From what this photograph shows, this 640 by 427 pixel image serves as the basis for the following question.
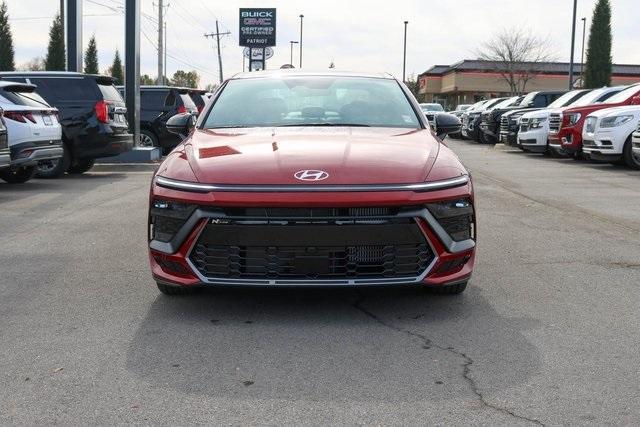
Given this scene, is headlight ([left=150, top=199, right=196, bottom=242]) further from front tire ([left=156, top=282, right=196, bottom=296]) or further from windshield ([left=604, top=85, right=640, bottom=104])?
windshield ([left=604, top=85, right=640, bottom=104])

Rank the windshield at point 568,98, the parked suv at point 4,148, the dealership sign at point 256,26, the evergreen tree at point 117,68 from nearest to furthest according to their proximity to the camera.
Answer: the parked suv at point 4,148 < the windshield at point 568,98 < the dealership sign at point 256,26 < the evergreen tree at point 117,68

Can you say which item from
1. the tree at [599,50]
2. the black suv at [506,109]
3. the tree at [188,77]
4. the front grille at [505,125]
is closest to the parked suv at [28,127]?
the front grille at [505,125]

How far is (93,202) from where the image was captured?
1041cm

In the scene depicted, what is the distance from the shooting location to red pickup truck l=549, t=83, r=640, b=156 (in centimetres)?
1715

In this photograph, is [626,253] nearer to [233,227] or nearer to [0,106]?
[233,227]

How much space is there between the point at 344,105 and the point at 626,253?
2742 millimetres

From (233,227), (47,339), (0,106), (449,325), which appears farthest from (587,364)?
(0,106)

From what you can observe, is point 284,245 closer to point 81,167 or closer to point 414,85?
point 81,167

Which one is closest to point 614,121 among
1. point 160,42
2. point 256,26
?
point 256,26

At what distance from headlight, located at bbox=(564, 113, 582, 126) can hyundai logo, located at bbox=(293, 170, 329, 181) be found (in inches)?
566

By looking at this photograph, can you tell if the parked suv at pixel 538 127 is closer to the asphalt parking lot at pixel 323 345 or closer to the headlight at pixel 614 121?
the headlight at pixel 614 121

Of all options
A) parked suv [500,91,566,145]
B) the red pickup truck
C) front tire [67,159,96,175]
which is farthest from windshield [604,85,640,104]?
front tire [67,159,96,175]

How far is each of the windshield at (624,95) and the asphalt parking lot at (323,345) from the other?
36.1 feet

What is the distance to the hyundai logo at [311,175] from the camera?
4379 mm
